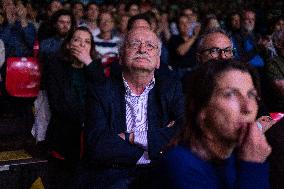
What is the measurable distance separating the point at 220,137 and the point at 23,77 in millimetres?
2690

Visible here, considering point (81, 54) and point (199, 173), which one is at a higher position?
point (81, 54)

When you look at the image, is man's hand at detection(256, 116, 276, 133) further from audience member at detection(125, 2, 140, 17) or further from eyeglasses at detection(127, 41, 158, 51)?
audience member at detection(125, 2, 140, 17)

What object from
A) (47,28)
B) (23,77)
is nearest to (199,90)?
(23,77)

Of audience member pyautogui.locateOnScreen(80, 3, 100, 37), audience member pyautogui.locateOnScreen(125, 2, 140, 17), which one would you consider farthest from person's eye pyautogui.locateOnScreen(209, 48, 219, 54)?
audience member pyautogui.locateOnScreen(125, 2, 140, 17)

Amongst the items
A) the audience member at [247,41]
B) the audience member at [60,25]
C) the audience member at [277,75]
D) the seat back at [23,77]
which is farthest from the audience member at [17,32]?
the audience member at [277,75]

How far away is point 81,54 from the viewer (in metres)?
3.43

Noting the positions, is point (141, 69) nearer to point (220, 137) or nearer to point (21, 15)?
point (220, 137)

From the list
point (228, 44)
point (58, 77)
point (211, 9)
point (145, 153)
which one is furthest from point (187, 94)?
point (211, 9)

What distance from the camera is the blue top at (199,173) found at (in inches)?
50.1

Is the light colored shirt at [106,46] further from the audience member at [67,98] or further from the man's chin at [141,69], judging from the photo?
the man's chin at [141,69]

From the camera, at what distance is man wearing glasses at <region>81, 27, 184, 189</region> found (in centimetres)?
205

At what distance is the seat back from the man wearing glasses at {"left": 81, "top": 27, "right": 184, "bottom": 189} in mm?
1415

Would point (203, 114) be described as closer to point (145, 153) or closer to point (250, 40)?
point (145, 153)

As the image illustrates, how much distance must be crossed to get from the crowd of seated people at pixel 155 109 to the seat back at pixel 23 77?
4.4 inches
